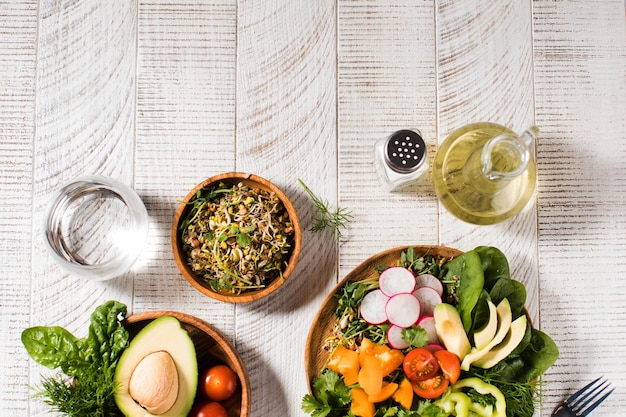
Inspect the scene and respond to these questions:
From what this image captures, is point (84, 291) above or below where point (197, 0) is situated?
below

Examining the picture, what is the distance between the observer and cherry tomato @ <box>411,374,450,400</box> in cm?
115

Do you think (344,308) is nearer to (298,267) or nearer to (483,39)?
(298,267)

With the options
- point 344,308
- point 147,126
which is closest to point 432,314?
point 344,308

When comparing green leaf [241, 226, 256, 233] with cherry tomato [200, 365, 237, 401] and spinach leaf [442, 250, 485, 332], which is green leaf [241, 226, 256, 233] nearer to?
cherry tomato [200, 365, 237, 401]

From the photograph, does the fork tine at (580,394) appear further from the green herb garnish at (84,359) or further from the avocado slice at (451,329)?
the green herb garnish at (84,359)

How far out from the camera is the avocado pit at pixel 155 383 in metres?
1.13

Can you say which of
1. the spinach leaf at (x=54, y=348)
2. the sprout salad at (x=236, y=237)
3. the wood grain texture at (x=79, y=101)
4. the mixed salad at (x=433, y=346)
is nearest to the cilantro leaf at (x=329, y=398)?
the mixed salad at (x=433, y=346)

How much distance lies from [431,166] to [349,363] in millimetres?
482

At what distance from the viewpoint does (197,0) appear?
54.2 inches

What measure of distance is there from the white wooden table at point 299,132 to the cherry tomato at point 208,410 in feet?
0.40

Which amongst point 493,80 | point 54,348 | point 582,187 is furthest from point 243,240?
point 582,187

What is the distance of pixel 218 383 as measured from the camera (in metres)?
1.22

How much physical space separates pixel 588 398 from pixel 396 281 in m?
0.56

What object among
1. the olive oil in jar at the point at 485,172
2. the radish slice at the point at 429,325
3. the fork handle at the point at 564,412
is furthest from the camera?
the fork handle at the point at 564,412
